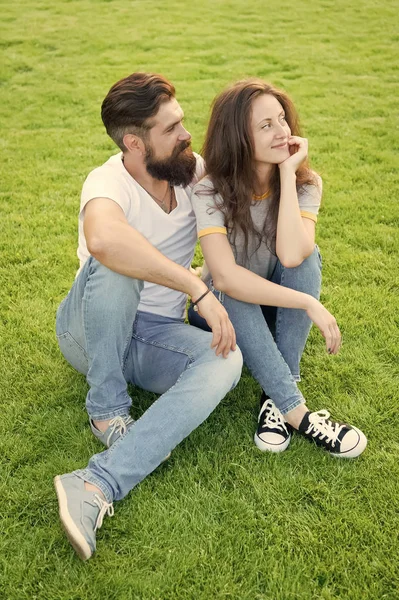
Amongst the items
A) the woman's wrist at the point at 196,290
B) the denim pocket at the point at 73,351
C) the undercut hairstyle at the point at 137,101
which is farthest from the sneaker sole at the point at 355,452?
the undercut hairstyle at the point at 137,101

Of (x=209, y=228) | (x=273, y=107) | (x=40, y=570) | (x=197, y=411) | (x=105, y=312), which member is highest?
(x=273, y=107)

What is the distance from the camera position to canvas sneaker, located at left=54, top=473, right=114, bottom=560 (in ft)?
7.79

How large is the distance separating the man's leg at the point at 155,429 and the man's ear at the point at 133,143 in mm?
947

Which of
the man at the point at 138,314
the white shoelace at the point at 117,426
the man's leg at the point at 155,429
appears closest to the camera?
the man's leg at the point at 155,429

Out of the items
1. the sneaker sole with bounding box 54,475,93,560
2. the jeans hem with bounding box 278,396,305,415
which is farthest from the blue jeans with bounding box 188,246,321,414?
the sneaker sole with bounding box 54,475,93,560

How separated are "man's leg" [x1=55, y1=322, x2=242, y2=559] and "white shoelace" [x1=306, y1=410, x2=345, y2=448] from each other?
1.44 ft

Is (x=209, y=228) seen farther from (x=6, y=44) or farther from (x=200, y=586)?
(x=6, y=44)

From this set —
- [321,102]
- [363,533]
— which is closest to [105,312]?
[363,533]

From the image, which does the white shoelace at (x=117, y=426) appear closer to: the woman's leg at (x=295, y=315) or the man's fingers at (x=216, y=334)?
the man's fingers at (x=216, y=334)

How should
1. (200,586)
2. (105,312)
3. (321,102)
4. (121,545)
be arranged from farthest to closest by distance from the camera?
(321,102), (105,312), (121,545), (200,586)

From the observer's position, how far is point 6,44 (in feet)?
37.2

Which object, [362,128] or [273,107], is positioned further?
[362,128]

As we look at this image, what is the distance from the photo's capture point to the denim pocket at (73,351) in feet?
9.87

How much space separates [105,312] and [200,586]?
1.16 m
